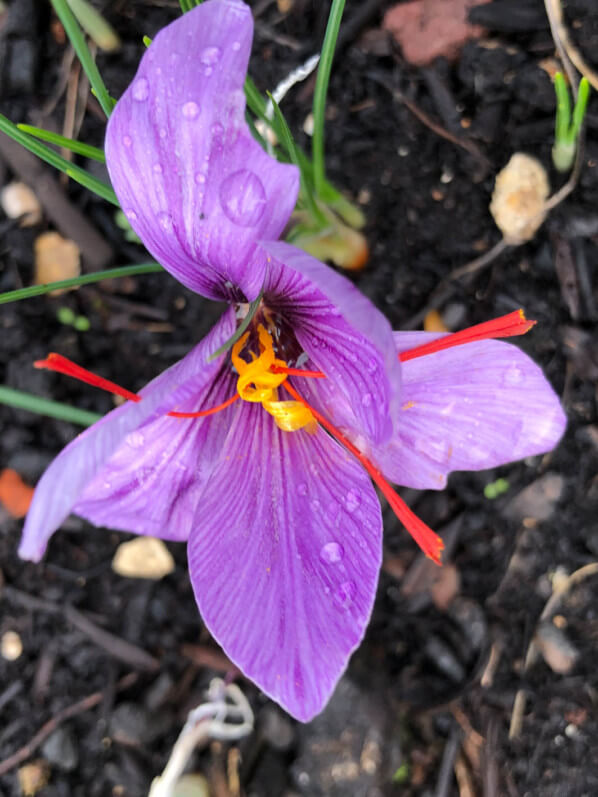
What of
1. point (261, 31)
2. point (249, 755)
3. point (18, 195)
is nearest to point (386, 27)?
point (261, 31)

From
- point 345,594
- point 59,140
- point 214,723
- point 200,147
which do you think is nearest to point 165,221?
point 200,147

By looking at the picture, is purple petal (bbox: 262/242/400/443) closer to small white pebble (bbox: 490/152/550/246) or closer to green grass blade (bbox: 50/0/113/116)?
green grass blade (bbox: 50/0/113/116)

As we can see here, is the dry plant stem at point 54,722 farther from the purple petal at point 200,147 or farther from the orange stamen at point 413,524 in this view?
the purple petal at point 200,147

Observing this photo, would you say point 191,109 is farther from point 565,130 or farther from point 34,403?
point 565,130

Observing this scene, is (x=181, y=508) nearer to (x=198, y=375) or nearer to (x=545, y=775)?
(x=198, y=375)

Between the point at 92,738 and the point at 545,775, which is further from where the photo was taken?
the point at 92,738

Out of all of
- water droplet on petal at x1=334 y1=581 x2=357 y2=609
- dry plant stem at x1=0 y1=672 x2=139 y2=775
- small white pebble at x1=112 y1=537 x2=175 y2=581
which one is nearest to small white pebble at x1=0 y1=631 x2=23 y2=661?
dry plant stem at x1=0 y1=672 x2=139 y2=775

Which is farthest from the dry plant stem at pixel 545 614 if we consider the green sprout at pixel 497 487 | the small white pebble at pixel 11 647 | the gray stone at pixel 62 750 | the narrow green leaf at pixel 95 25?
the narrow green leaf at pixel 95 25

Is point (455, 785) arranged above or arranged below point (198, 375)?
below
